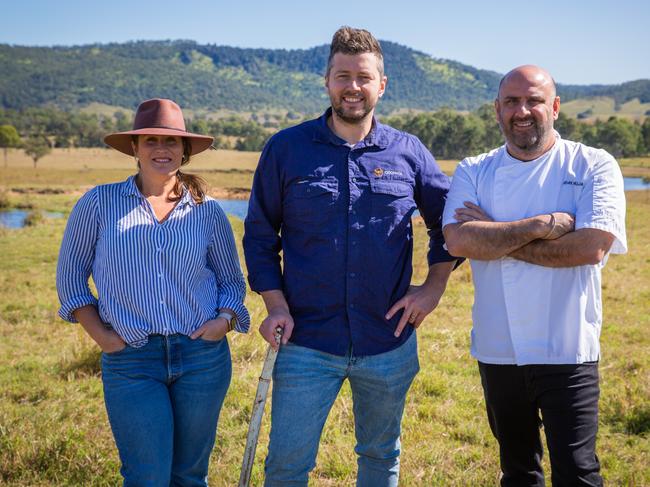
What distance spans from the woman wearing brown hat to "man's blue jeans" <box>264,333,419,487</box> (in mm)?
404

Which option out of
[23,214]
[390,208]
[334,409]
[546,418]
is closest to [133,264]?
[390,208]

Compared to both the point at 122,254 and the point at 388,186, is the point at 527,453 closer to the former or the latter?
the point at 388,186

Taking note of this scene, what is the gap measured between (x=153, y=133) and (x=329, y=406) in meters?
1.70

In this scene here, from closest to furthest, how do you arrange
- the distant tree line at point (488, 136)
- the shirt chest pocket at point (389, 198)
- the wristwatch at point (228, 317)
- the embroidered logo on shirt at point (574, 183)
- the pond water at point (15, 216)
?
the embroidered logo on shirt at point (574, 183) → the shirt chest pocket at point (389, 198) → the wristwatch at point (228, 317) → the pond water at point (15, 216) → the distant tree line at point (488, 136)

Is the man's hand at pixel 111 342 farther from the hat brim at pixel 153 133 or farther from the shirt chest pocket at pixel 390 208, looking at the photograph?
the shirt chest pocket at pixel 390 208

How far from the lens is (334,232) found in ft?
11.3

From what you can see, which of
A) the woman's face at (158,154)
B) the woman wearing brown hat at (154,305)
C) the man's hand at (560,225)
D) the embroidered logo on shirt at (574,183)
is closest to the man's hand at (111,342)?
the woman wearing brown hat at (154,305)

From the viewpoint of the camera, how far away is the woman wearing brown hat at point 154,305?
3.28 meters

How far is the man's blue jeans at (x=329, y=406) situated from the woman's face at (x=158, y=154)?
1156mm

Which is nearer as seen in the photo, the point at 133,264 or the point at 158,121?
the point at 133,264

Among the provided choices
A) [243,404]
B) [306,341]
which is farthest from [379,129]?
[243,404]

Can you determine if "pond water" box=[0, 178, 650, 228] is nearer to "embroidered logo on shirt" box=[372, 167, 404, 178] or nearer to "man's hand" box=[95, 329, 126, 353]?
A: "embroidered logo on shirt" box=[372, 167, 404, 178]

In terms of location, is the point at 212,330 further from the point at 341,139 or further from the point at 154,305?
the point at 341,139

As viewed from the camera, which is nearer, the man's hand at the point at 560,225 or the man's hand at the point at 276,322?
the man's hand at the point at 560,225
